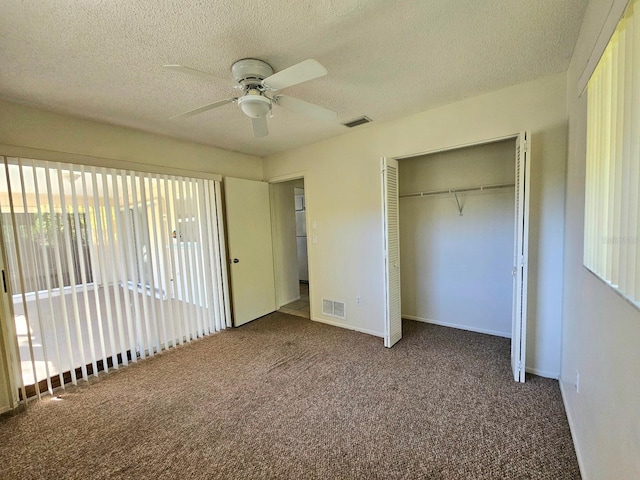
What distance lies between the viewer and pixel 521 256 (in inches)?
85.8

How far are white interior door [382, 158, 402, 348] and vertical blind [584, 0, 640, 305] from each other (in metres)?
1.59

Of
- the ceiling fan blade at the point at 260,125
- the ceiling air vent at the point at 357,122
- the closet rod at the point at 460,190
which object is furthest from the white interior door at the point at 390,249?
the ceiling fan blade at the point at 260,125

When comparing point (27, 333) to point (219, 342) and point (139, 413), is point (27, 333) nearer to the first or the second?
point (139, 413)

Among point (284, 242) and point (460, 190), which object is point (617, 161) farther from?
point (284, 242)

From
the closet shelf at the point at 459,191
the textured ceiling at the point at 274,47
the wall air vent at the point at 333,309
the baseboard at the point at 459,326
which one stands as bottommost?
the baseboard at the point at 459,326

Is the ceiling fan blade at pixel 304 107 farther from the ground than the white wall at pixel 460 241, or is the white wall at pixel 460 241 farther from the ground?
the ceiling fan blade at pixel 304 107

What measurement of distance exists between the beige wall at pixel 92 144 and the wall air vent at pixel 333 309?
2.40 m

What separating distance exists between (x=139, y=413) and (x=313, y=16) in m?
2.93

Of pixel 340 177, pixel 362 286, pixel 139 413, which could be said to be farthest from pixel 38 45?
pixel 362 286

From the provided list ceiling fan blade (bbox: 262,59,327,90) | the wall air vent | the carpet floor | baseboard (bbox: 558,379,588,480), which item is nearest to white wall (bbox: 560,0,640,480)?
baseboard (bbox: 558,379,588,480)

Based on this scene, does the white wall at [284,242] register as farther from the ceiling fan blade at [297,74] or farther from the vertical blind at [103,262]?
the ceiling fan blade at [297,74]

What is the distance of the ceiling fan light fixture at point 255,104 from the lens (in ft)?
5.69

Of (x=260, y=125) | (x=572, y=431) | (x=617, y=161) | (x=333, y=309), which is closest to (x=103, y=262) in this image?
(x=260, y=125)

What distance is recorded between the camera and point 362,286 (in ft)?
11.2
